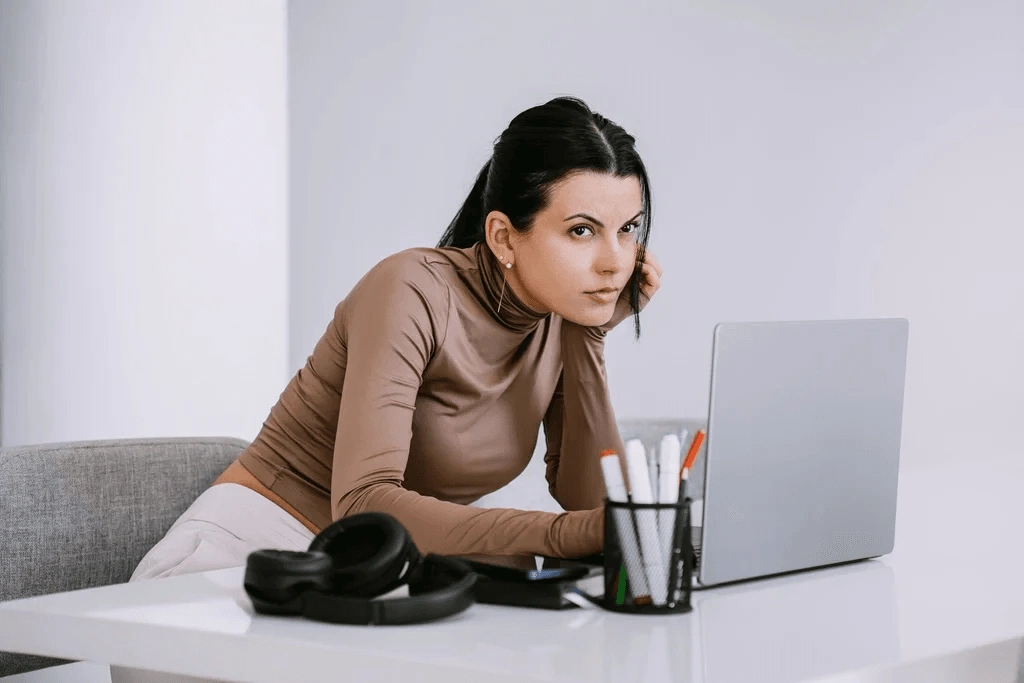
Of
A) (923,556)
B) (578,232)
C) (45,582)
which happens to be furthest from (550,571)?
(45,582)

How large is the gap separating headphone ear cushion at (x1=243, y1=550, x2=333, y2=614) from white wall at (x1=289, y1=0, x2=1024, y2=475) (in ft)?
8.19

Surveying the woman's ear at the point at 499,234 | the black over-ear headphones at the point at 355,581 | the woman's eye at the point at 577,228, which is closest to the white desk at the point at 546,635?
the black over-ear headphones at the point at 355,581

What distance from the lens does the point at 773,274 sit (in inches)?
124

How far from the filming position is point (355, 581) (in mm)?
811

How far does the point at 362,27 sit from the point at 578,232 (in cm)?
267

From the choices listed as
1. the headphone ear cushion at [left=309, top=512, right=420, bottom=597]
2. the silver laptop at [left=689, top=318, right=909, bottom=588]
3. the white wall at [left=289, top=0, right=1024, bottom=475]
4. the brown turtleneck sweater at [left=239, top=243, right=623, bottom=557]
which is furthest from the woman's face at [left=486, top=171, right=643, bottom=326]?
the white wall at [left=289, top=0, right=1024, bottom=475]

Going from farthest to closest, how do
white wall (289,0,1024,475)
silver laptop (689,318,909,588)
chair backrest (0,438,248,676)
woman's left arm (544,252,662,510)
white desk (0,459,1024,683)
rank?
1. white wall (289,0,1024,475)
2. woman's left arm (544,252,662,510)
3. chair backrest (0,438,248,676)
4. silver laptop (689,318,909,588)
5. white desk (0,459,1024,683)

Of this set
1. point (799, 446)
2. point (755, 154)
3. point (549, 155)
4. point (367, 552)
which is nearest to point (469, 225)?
point (549, 155)

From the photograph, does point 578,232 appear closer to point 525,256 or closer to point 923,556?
point 525,256

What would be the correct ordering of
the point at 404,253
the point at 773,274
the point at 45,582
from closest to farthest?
the point at 45,582
the point at 404,253
the point at 773,274

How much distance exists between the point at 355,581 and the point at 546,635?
15 centimetres

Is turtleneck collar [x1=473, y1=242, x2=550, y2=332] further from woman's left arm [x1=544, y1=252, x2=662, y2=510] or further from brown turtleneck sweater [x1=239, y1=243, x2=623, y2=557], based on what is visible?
woman's left arm [x1=544, y1=252, x2=662, y2=510]

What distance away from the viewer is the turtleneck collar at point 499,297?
1554mm

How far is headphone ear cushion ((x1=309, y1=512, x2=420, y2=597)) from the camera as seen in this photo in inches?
32.0
